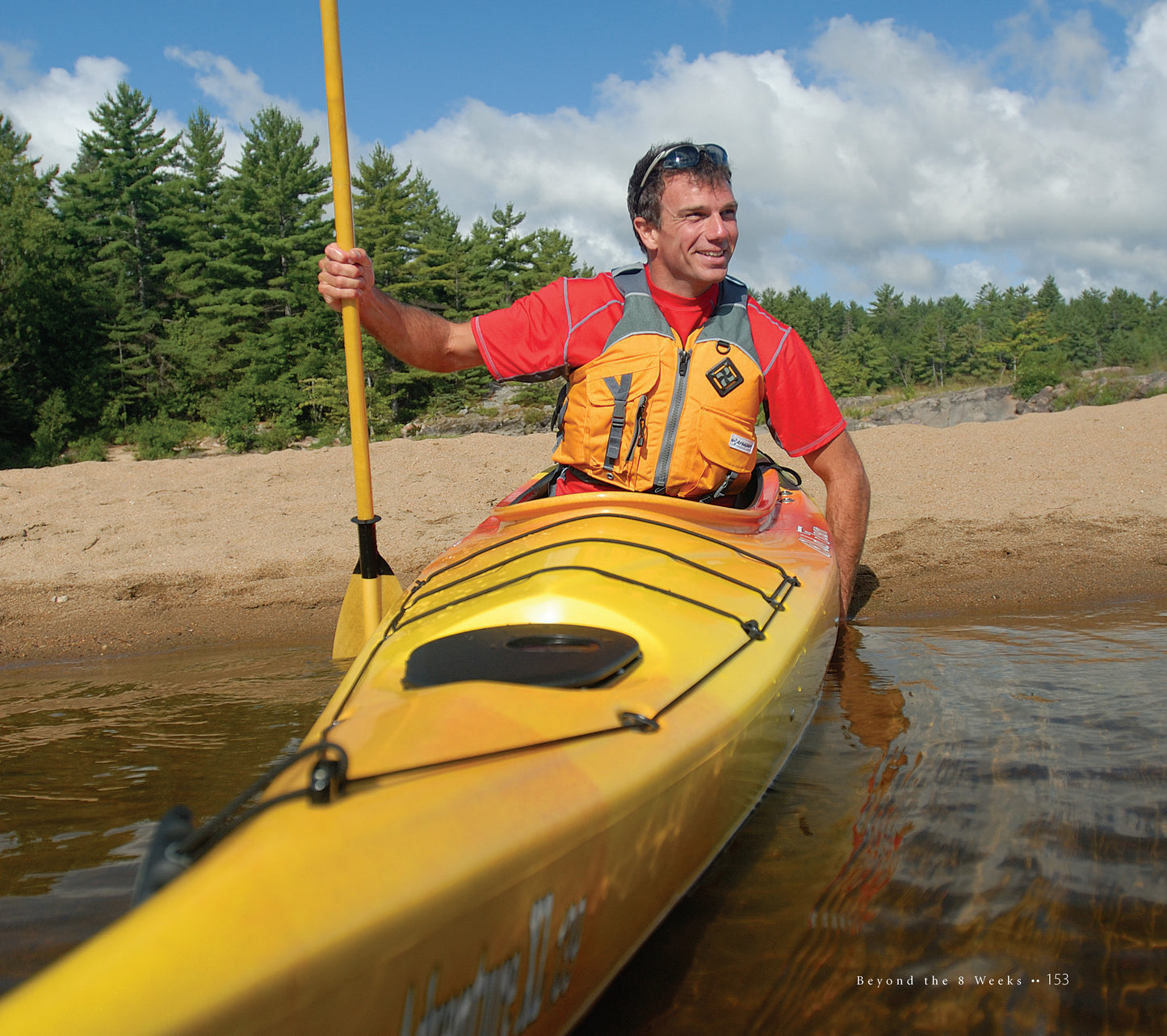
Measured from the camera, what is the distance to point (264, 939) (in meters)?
0.84

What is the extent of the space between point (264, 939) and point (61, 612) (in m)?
4.93

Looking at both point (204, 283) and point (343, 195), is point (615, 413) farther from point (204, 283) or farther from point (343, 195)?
point (204, 283)

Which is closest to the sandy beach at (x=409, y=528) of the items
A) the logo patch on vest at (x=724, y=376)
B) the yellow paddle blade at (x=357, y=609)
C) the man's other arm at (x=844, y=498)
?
the man's other arm at (x=844, y=498)

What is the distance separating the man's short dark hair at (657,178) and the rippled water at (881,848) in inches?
73.7

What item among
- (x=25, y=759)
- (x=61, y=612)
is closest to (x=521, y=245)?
(x=61, y=612)

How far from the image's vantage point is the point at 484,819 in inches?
43.6

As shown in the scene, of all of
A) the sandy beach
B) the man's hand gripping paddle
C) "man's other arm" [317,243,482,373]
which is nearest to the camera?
"man's other arm" [317,243,482,373]

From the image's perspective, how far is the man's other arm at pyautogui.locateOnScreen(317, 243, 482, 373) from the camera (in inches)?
111

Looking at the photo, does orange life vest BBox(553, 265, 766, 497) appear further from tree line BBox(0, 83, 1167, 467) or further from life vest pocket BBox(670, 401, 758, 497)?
tree line BBox(0, 83, 1167, 467)

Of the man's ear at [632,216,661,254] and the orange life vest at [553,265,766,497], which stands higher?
the man's ear at [632,216,661,254]

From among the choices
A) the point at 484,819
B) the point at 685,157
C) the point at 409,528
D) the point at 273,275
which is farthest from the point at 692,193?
the point at 273,275

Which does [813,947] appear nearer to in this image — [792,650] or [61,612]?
[792,650]

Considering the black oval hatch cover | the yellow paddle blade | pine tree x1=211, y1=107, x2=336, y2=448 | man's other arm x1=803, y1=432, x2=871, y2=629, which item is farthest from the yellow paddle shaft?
pine tree x1=211, y1=107, x2=336, y2=448

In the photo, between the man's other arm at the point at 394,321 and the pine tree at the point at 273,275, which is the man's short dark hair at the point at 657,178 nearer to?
the man's other arm at the point at 394,321
